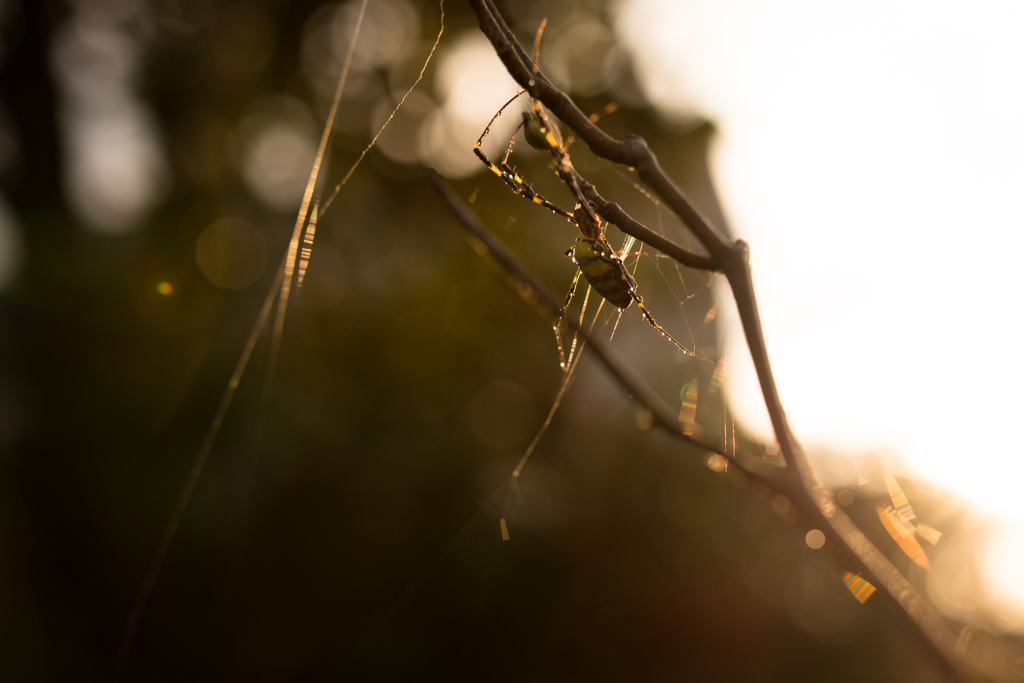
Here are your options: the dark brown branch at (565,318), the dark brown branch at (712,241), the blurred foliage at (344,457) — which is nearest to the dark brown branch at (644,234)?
the dark brown branch at (712,241)

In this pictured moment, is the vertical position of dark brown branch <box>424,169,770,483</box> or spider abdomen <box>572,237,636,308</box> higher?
spider abdomen <box>572,237,636,308</box>

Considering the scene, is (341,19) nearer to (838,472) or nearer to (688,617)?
(838,472)

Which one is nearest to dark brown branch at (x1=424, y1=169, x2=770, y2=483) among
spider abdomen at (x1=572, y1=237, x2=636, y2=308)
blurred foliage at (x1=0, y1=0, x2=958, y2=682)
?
spider abdomen at (x1=572, y1=237, x2=636, y2=308)

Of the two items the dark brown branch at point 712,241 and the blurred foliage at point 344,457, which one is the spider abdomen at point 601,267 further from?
the blurred foliage at point 344,457

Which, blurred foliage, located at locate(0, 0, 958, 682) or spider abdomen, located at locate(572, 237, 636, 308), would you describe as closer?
spider abdomen, located at locate(572, 237, 636, 308)

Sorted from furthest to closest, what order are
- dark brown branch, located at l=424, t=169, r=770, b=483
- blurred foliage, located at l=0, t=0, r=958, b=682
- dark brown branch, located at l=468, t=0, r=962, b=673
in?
1. blurred foliage, located at l=0, t=0, r=958, b=682
2. dark brown branch, located at l=424, t=169, r=770, b=483
3. dark brown branch, located at l=468, t=0, r=962, b=673

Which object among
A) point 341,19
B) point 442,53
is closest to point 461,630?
point 442,53

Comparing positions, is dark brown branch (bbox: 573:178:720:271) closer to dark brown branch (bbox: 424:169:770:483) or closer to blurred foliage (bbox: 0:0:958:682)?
dark brown branch (bbox: 424:169:770:483)
